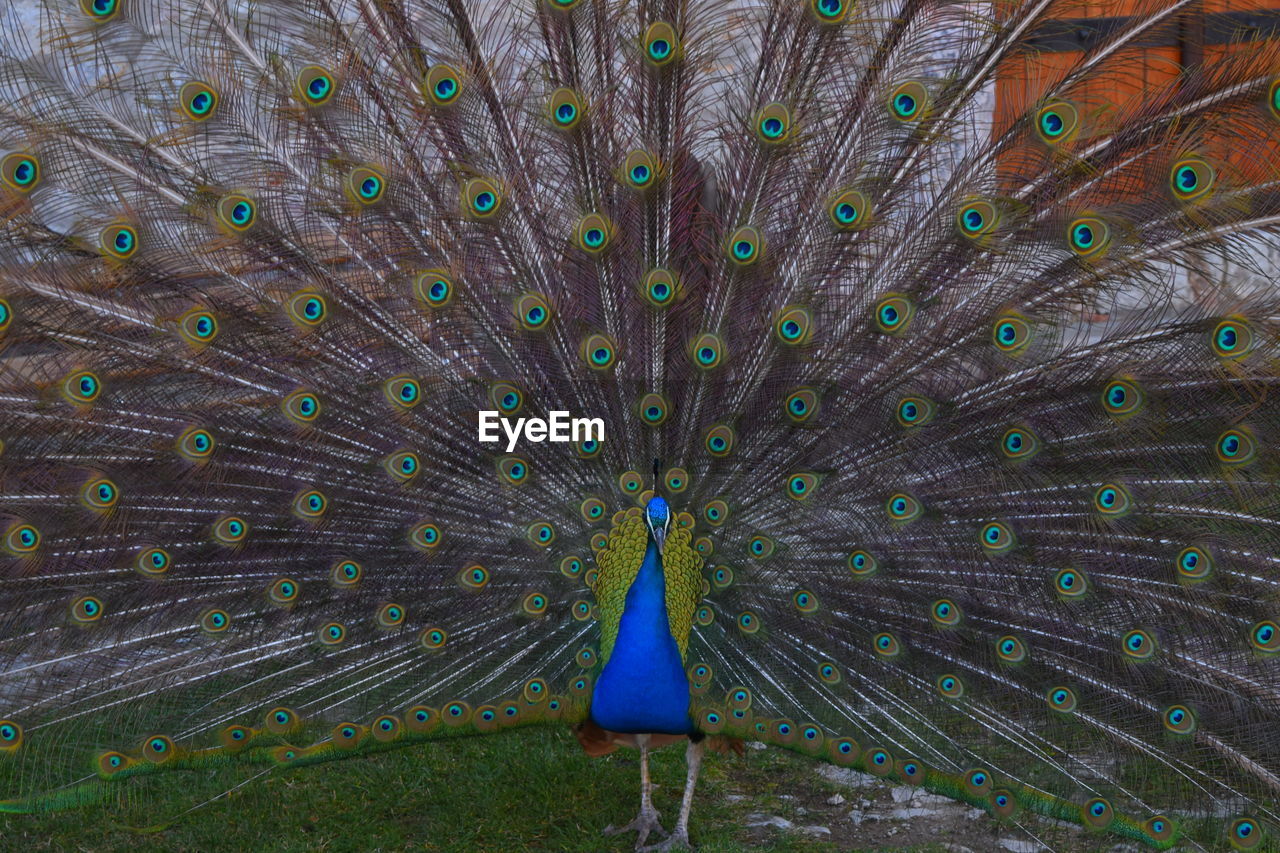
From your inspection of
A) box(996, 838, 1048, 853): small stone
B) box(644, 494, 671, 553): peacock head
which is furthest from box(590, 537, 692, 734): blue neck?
box(996, 838, 1048, 853): small stone

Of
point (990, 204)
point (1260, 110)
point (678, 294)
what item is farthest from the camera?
point (678, 294)

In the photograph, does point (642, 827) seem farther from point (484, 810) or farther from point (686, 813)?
point (484, 810)

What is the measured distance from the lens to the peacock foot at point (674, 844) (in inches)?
151

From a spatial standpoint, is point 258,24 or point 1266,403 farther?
point 258,24

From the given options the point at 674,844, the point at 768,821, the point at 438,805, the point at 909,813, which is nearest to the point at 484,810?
the point at 438,805

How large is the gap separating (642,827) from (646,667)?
0.81m

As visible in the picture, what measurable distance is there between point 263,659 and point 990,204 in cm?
246

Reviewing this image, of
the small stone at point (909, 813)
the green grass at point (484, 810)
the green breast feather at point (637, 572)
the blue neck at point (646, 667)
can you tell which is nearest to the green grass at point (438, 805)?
the green grass at point (484, 810)

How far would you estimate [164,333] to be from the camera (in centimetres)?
336

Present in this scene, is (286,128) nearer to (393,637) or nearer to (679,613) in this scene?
(393,637)

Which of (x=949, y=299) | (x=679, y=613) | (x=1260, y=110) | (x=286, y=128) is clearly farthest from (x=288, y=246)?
(x=1260, y=110)

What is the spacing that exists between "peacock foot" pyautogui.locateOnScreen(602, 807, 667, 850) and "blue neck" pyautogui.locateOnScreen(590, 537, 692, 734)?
1.89ft

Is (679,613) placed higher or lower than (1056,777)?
higher

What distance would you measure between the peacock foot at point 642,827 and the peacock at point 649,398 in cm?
50
